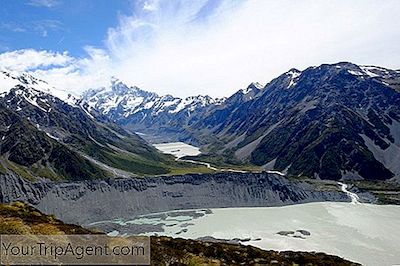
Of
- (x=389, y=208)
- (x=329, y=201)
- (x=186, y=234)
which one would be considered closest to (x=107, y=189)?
(x=186, y=234)

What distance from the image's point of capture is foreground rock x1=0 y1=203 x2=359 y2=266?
35.5 meters

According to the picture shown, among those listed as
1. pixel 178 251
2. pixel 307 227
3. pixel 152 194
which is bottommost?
pixel 307 227

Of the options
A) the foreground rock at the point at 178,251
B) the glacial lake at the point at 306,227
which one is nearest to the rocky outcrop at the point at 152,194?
the glacial lake at the point at 306,227

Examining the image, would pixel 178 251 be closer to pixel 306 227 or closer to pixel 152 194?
pixel 306 227

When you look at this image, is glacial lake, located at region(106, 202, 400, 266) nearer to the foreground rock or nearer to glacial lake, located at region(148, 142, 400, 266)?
glacial lake, located at region(148, 142, 400, 266)

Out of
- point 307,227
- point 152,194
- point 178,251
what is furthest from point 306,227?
point 178,251

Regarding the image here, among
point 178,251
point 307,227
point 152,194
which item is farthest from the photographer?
point 152,194

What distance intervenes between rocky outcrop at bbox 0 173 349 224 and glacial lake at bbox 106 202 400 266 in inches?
261

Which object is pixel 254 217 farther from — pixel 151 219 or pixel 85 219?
pixel 85 219

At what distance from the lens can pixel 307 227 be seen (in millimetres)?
118062

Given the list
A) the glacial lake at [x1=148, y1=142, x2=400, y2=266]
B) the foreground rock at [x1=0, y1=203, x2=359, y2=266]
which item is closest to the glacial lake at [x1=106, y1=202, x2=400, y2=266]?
the glacial lake at [x1=148, y1=142, x2=400, y2=266]

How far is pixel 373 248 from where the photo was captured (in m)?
96.1

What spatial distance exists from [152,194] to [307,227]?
5641cm

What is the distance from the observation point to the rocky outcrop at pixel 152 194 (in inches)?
5157
